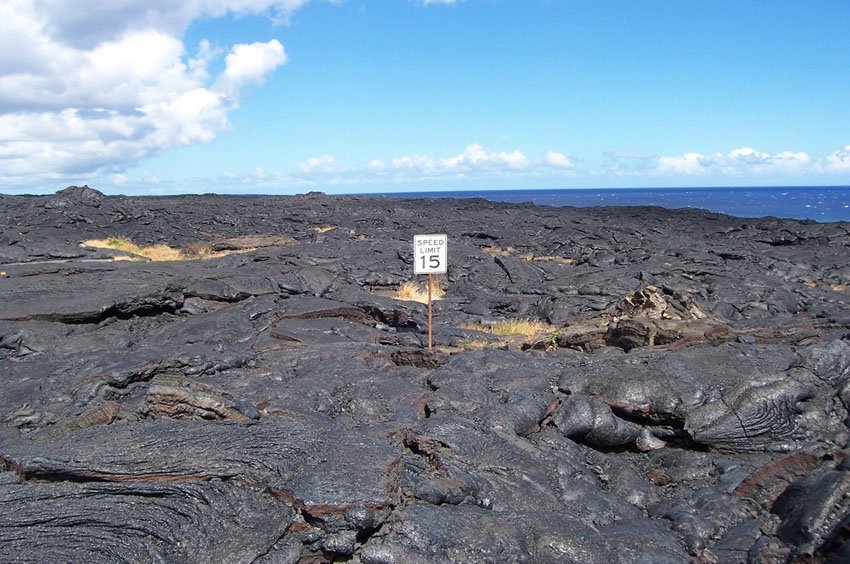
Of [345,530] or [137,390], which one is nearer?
[345,530]

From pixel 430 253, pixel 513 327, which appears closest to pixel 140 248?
pixel 513 327

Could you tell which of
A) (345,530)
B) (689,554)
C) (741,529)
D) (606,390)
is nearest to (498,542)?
(345,530)

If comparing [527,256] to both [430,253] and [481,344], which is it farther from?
[430,253]

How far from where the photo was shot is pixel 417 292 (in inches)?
878

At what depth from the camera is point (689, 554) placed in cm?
605

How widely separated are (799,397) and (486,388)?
393 centimetres

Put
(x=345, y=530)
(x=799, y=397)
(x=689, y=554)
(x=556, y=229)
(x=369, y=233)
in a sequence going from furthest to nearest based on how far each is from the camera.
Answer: (x=556, y=229)
(x=369, y=233)
(x=799, y=397)
(x=689, y=554)
(x=345, y=530)

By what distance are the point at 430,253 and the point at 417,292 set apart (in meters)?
10.2

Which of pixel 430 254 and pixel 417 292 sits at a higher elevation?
pixel 430 254

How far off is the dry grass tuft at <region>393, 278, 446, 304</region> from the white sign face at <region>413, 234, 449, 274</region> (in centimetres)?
810

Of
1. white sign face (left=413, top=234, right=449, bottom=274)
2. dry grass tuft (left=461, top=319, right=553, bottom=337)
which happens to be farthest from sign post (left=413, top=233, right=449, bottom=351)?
dry grass tuft (left=461, top=319, right=553, bottom=337)

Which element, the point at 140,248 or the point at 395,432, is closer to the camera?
the point at 395,432

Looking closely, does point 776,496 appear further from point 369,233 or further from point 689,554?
point 369,233

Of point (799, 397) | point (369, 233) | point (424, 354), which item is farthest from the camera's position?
point (369, 233)
